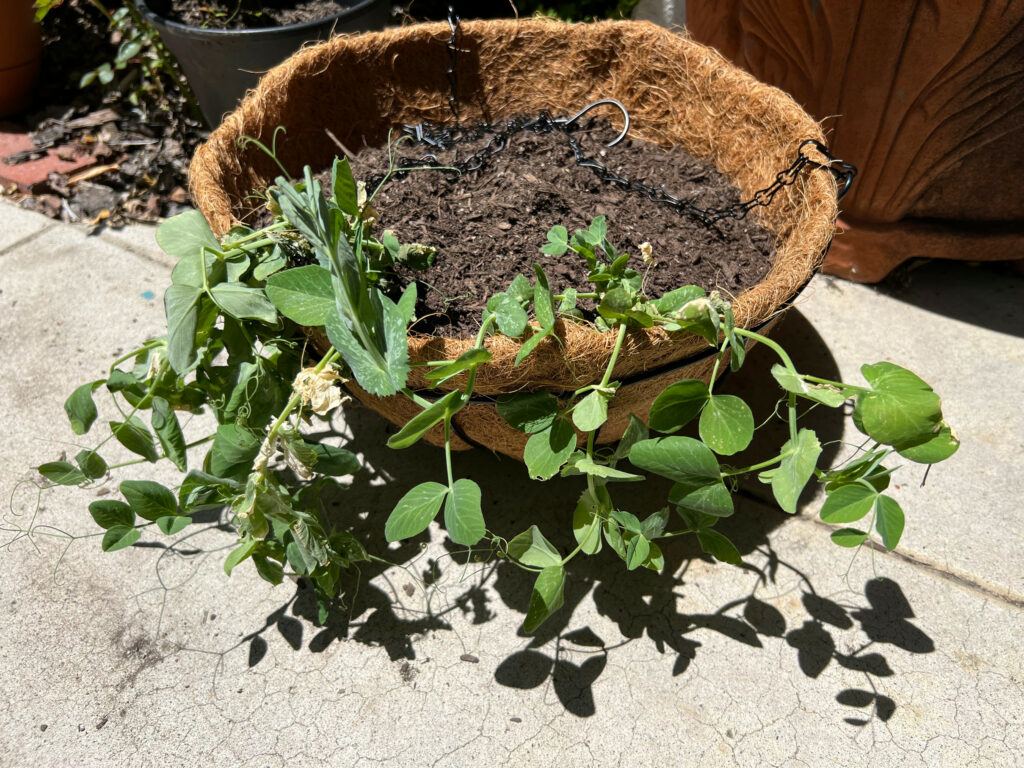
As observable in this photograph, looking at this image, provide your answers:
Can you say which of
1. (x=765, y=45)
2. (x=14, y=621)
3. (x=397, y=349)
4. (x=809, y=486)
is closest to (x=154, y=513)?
(x=14, y=621)

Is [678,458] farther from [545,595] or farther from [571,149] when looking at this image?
[571,149]

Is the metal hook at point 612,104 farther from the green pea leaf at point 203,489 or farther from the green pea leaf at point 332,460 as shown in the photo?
the green pea leaf at point 203,489

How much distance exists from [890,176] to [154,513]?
59.8 inches

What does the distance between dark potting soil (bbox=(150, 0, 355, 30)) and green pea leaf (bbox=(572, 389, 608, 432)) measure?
153cm

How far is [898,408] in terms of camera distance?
2.85 feet

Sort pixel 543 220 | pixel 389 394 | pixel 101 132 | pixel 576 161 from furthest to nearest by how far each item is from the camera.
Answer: pixel 101 132 < pixel 576 161 < pixel 543 220 < pixel 389 394

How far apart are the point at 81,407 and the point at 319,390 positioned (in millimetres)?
438

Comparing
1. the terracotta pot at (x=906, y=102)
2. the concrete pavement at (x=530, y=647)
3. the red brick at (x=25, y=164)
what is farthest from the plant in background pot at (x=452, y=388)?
the red brick at (x=25, y=164)

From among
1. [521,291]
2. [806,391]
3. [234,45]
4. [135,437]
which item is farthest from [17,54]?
[806,391]

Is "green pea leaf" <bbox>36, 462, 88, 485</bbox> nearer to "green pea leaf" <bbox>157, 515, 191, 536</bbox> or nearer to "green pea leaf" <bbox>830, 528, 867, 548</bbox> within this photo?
"green pea leaf" <bbox>157, 515, 191, 536</bbox>

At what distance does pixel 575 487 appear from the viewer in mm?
1370

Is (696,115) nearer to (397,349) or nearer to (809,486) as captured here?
(809,486)

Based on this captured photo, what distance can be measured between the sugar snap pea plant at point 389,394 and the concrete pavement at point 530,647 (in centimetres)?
16

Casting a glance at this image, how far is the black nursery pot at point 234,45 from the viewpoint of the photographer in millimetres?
1731
